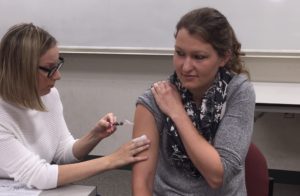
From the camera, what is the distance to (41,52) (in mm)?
1393

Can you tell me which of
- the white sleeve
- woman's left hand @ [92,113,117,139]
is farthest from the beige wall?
the white sleeve

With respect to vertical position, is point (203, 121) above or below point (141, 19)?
below

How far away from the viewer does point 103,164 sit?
1.32 meters

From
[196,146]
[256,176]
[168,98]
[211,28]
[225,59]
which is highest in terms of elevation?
[211,28]

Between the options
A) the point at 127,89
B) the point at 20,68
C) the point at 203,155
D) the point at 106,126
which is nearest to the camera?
the point at 203,155

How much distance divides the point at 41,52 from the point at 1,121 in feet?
0.95

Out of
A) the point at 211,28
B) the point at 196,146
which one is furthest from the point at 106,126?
Result: the point at 211,28

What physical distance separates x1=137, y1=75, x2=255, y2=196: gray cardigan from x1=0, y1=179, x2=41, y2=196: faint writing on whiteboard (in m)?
0.41

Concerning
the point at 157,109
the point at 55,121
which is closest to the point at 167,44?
the point at 55,121

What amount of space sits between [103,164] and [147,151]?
0.17 m

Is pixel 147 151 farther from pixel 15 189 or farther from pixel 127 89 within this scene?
pixel 127 89

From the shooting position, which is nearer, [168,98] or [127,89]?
[168,98]

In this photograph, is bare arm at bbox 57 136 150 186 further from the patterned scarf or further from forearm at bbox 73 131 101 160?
forearm at bbox 73 131 101 160

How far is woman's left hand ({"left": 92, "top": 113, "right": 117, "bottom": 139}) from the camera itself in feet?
4.93
